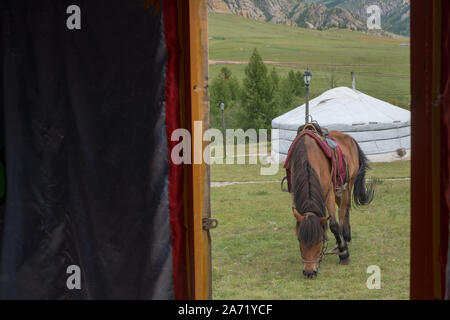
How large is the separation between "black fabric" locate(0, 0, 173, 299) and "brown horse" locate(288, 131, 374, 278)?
2.74m

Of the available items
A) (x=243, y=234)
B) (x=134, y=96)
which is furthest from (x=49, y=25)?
(x=243, y=234)

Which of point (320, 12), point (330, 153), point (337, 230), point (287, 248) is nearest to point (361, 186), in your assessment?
point (337, 230)

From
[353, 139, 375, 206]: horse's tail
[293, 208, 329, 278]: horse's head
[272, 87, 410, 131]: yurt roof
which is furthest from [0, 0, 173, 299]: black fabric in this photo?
[272, 87, 410, 131]: yurt roof

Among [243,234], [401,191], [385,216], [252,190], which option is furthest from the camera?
[252,190]

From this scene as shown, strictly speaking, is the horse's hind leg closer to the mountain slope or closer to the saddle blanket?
the saddle blanket

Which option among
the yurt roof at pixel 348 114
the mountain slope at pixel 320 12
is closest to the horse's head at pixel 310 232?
the yurt roof at pixel 348 114

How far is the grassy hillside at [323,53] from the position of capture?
17703mm

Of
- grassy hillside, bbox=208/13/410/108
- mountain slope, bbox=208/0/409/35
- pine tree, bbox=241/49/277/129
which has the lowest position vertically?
pine tree, bbox=241/49/277/129

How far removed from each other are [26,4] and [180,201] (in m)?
0.64

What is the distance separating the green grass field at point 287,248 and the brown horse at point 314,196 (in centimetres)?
25

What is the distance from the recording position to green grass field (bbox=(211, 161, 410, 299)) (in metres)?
4.51

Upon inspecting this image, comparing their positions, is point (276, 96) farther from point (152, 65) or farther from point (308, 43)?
point (152, 65)

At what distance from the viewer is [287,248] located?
5.96 metres

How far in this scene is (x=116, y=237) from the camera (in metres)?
1.41
